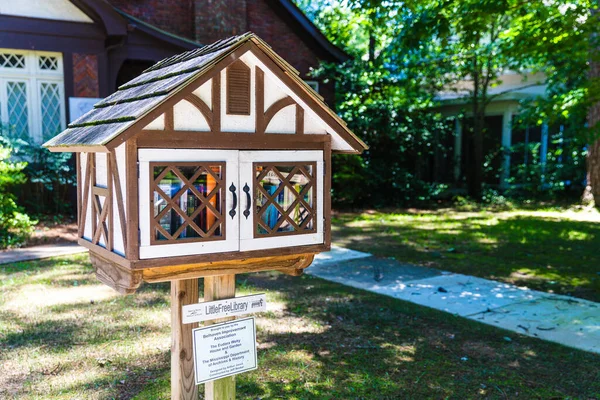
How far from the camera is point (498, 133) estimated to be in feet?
62.7

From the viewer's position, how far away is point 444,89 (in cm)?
1739

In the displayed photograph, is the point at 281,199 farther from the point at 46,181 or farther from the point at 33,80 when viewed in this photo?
the point at 33,80

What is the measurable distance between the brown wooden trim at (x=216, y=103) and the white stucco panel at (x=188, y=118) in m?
0.04

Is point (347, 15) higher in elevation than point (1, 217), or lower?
higher

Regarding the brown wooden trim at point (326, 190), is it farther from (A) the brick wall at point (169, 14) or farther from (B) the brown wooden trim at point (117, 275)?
(A) the brick wall at point (169, 14)

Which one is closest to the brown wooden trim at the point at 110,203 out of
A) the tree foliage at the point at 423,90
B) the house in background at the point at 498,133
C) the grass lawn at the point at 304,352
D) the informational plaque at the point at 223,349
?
the informational plaque at the point at 223,349

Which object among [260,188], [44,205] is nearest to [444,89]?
[44,205]

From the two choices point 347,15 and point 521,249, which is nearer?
point 521,249

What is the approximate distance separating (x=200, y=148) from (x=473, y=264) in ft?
21.7

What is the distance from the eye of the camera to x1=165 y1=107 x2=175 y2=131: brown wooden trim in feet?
8.62

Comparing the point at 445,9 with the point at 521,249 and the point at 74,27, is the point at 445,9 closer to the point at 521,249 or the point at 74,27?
the point at 521,249

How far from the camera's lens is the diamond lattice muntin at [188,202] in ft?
8.67

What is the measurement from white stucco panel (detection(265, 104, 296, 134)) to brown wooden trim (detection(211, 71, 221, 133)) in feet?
0.85

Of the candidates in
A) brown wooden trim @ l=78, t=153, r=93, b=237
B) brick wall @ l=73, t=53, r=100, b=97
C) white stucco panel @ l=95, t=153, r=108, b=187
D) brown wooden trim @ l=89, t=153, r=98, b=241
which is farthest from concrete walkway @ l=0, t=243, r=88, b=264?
white stucco panel @ l=95, t=153, r=108, b=187
